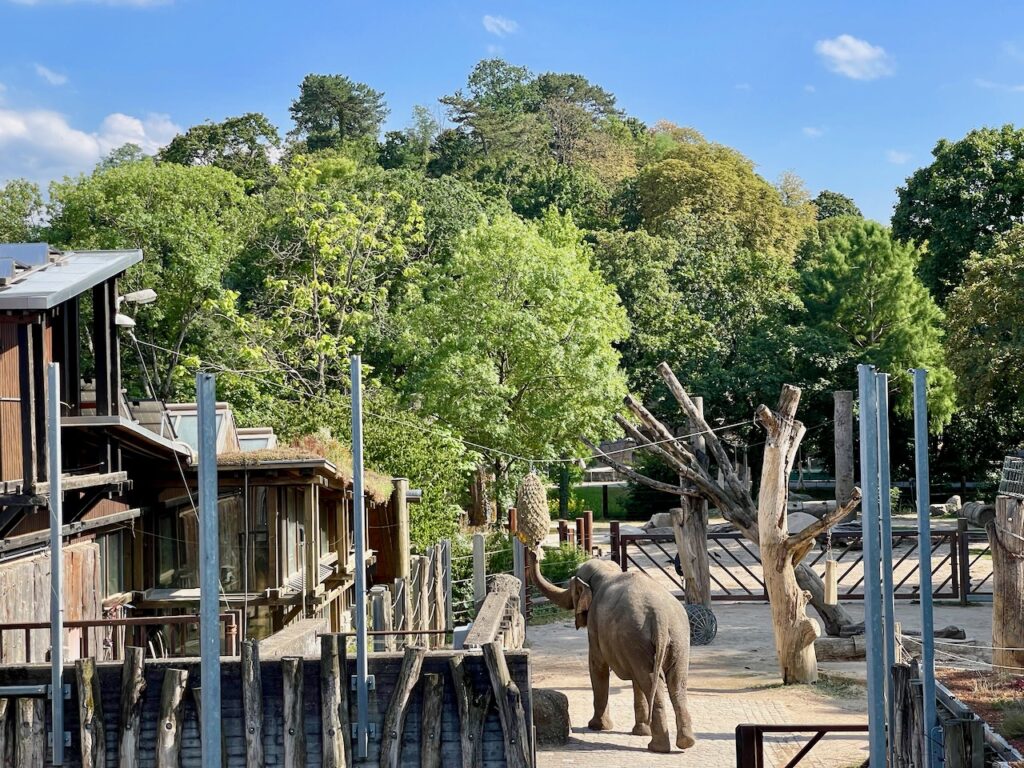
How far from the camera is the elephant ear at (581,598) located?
1736cm

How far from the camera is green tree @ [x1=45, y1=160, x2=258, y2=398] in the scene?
41500 mm

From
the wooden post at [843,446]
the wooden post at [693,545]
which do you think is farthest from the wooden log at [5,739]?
the wooden post at [843,446]

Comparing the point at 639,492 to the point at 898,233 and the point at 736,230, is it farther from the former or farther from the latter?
the point at 736,230

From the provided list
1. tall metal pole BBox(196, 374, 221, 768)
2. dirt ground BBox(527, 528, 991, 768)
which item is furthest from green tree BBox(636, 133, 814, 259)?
tall metal pole BBox(196, 374, 221, 768)

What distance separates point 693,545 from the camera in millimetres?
23500

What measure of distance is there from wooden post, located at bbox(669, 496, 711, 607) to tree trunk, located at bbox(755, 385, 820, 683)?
4.33m

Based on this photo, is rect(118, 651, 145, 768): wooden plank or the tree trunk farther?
the tree trunk

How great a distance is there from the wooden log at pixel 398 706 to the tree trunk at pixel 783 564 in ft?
30.2

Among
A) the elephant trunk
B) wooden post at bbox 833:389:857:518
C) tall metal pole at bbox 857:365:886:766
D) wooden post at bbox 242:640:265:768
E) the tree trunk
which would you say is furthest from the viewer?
wooden post at bbox 833:389:857:518

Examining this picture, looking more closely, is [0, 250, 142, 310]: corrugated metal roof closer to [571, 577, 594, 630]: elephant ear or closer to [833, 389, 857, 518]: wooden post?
[571, 577, 594, 630]: elephant ear

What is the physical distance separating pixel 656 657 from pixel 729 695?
11.7 feet

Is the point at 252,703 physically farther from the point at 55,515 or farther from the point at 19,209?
the point at 19,209

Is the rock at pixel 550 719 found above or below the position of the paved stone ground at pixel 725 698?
above

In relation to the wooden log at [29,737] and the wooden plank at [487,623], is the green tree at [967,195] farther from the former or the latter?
the wooden log at [29,737]
